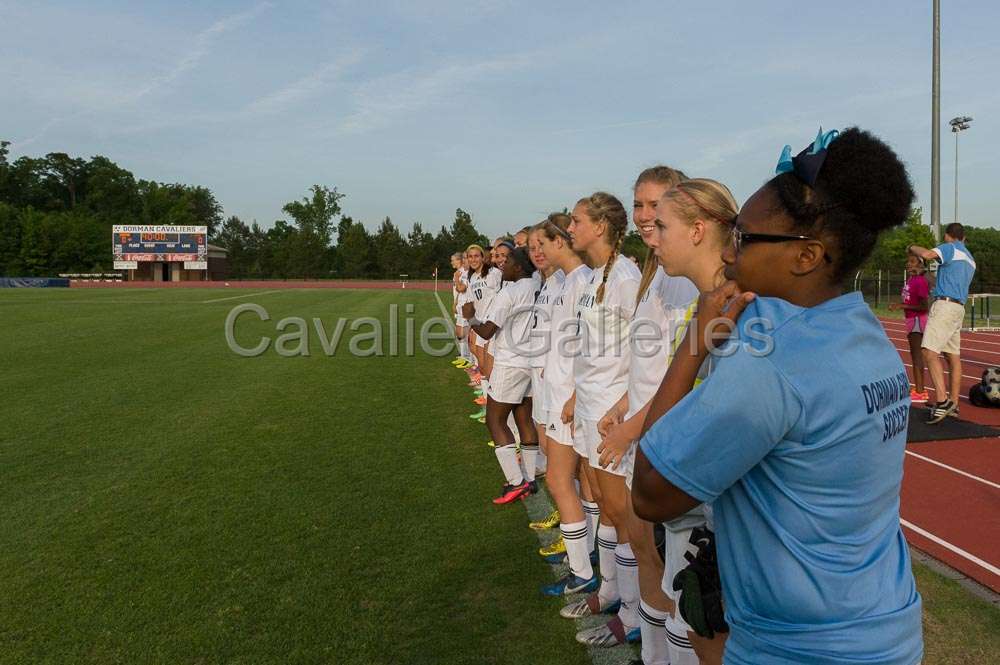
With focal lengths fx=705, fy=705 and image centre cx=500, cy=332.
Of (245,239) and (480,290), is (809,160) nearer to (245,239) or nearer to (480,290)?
(480,290)

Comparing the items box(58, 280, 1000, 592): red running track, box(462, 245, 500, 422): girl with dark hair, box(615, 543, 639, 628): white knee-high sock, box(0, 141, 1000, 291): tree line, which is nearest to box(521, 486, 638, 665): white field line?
box(615, 543, 639, 628): white knee-high sock

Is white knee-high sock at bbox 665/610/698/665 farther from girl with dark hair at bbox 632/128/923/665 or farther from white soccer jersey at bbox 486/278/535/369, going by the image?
white soccer jersey at bbox 486/278/535/369

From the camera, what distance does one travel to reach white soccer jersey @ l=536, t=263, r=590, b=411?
404 centimetres

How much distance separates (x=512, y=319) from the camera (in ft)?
17.9

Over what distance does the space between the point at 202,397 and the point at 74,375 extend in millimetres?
3009

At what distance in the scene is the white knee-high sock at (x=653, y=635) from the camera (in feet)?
9.45

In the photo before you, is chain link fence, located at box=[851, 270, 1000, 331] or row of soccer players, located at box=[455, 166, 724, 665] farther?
chain link fence, located at box=[851, 270, 1000, 331]

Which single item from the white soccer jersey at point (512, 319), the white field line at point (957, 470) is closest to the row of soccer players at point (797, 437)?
the white soccer jersey at point (512, 319)

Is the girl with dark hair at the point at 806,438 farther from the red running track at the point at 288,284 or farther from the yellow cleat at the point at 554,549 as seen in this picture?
the red running track at the point at 288,284

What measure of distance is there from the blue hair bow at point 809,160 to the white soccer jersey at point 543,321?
3045 millimetres

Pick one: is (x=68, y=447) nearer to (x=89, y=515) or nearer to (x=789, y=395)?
(x=89, y=515)

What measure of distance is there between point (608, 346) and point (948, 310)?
6.52m

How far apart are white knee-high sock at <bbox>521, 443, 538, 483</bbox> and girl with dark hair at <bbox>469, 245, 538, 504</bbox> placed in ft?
0.40

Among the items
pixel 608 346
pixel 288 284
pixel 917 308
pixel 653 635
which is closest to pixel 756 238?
pixel 608 346
